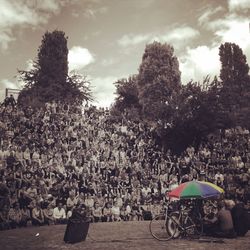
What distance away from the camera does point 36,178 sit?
751 inches

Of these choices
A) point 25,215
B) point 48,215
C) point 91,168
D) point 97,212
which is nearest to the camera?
point 25,215

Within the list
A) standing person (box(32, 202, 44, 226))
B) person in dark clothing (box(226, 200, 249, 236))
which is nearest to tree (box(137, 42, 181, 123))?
standing person (box(32, 202, 44, 226))

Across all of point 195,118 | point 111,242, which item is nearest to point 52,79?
point 195,118

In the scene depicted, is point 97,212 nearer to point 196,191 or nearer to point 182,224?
point 182,224

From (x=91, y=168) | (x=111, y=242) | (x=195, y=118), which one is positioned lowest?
(x=111, y=242)

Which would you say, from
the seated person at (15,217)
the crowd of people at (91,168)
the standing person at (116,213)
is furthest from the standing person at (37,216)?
the standing person at (116,213)

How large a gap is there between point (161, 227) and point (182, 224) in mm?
679

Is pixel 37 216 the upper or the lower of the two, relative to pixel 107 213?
upper

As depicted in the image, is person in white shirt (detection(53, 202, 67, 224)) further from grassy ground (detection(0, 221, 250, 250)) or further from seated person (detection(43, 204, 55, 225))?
grassy ground (detection(0, 221, 250, 250))

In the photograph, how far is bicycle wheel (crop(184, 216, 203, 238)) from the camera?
38.2 feet

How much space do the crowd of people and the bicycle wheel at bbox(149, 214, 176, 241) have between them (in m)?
6.91

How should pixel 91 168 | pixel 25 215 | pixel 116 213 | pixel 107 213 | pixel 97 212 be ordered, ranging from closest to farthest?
pixel 25 215 → pixel 97 212 → pixel 107 213 → pixel 116 213 → pixel 91 168

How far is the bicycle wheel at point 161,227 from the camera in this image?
11.5 m

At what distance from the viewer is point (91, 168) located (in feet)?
71.8
